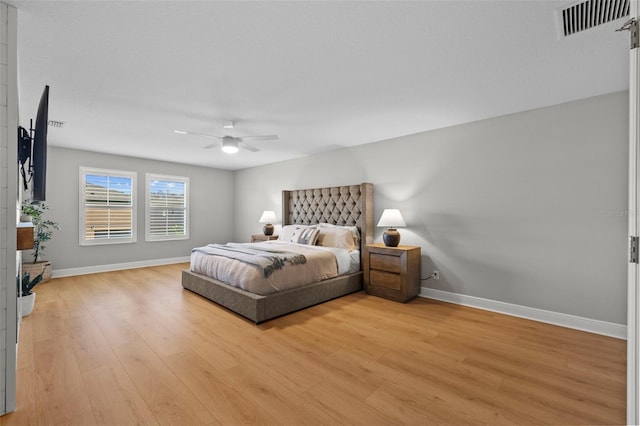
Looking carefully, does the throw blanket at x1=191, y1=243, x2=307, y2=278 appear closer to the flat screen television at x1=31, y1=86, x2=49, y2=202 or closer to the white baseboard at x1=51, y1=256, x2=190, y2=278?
the flat screen television at x1=31, y1=86, x2=49, y2=202

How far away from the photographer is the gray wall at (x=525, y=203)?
9.33 ft

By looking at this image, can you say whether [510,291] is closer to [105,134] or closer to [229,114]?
[229,114]

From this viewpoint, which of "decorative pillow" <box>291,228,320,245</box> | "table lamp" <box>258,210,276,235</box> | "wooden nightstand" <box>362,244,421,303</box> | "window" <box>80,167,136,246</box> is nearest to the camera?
"wooden nightstand" <box>362,244,421,303</box>

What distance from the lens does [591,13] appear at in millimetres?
1779

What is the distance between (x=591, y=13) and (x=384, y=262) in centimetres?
308

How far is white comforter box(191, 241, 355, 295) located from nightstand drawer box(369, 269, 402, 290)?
1.30 feet

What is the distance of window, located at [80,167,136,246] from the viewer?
5438 millimetres

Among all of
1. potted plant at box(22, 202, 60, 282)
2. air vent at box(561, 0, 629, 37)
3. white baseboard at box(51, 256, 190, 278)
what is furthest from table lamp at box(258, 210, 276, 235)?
air vent at box(561, 0, 629, 37)

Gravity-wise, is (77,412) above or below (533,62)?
below

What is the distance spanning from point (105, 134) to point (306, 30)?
402 cm

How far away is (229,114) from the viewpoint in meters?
3.44

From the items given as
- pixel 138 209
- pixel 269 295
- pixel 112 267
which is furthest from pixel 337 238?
pixel 112 267

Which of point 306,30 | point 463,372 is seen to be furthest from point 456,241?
point 306,30

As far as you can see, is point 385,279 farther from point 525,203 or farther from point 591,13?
point 591,13
